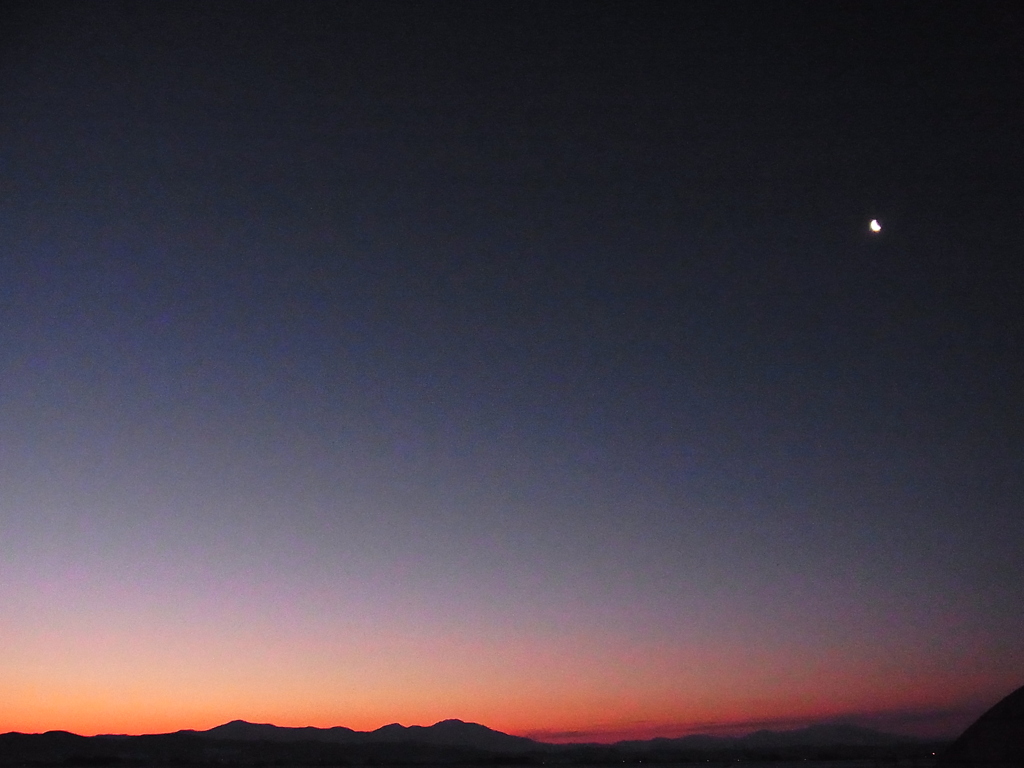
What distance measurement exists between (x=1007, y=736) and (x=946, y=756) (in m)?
3.35

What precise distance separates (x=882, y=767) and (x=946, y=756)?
137 metres

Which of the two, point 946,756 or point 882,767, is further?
point 882,767

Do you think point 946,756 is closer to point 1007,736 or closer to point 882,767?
point 1007,736

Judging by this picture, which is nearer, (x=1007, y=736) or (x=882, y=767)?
(x=1007, y=736)

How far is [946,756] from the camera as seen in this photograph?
43.4 m

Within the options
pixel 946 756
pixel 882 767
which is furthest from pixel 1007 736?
pixel 882 767

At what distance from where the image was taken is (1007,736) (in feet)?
135

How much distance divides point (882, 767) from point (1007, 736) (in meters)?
139
